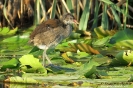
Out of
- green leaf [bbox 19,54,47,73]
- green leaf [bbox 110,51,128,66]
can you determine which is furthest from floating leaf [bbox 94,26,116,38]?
green leaf [bbox 19,54,47,73]

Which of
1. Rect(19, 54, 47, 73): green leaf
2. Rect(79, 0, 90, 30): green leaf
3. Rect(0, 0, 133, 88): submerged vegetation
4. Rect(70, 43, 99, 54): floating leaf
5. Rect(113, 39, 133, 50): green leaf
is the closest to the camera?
Rect(0, 0, 133, 88): submerged vegetation

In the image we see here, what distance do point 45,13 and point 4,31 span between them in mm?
838

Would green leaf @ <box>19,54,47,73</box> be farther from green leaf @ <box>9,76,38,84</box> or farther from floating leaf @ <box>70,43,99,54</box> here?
floating leaf @ <box>70,43,99,54</box>

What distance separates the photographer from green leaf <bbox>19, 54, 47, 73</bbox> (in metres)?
4.71

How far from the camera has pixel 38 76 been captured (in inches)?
182

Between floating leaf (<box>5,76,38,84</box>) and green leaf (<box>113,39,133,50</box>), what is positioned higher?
green leaf (<box>113,39,133,50</box>)

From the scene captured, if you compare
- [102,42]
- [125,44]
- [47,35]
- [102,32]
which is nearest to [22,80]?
[47,35]

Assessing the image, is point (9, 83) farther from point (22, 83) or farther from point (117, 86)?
point (117, 86)

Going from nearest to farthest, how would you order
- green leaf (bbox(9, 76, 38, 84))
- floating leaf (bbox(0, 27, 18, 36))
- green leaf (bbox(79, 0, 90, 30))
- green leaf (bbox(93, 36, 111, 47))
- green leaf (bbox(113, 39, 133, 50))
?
green leaf (bbox(9, 76, 38, 84))
green leaf (bbox(113, 39, 133, 50))
green leaf (bbox(93, 36, 111, 47))
green leaf (bbox(79, 0, 90, 30))
floating leaf (bbox(0, 27, 18, 36))

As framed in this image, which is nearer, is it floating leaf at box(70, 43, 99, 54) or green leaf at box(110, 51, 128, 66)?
green leaf at box(110, 51, 128, 66)

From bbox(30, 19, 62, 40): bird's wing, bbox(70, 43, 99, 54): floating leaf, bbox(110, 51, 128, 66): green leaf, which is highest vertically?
bbox(30, 19, 62, 40): bird's wing

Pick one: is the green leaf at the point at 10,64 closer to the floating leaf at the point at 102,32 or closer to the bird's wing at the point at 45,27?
the bird's wing at the point at 45,27

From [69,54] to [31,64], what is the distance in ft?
3.76

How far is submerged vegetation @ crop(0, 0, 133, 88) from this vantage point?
4.41 metres
